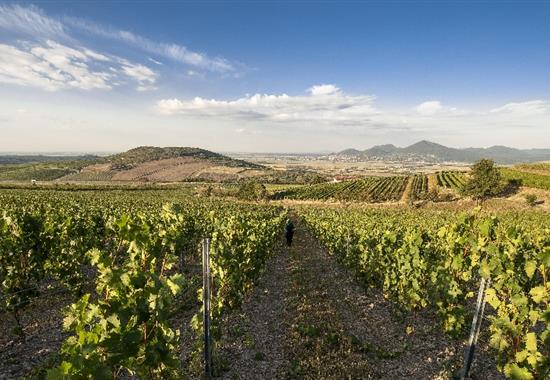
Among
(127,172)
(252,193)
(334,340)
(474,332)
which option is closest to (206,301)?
(334,340)

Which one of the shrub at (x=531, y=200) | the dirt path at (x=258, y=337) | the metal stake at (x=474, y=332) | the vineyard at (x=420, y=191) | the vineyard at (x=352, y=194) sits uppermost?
the metal stake at (x=474, y=332)

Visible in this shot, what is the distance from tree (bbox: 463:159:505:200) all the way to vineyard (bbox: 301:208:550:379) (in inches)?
2098

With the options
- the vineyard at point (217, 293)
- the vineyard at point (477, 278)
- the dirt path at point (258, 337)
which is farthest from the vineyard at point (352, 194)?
the dirt path at point (258, 337)

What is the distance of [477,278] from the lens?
16.2 metres

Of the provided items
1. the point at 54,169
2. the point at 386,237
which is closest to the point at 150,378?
the point at 386,237

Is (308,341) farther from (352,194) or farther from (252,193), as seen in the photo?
(352,194)

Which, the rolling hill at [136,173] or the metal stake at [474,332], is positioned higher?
the metal stake at [474,332]

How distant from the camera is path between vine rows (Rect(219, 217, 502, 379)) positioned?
844 centimetres

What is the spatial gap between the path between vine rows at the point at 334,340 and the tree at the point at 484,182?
58.6 m

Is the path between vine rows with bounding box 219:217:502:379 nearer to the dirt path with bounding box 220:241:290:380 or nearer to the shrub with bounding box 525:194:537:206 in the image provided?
the dirt path with bounding box 220:241:290:380

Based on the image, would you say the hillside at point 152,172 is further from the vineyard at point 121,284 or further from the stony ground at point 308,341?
the stony ground at point 308,341

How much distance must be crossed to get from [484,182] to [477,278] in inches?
2180

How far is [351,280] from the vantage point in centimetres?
1703

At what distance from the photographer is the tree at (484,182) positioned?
209 feet
